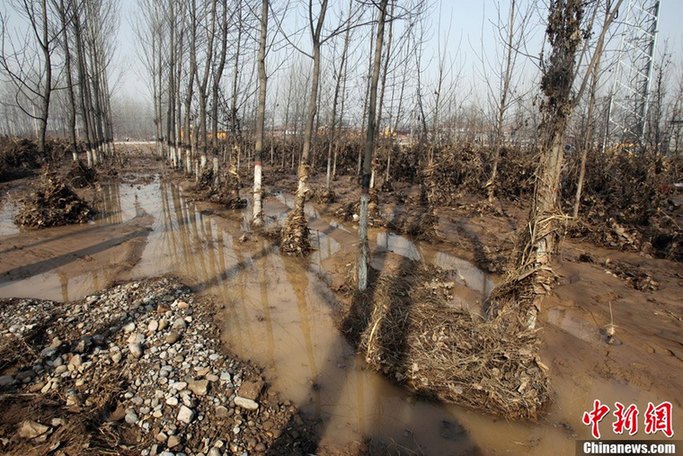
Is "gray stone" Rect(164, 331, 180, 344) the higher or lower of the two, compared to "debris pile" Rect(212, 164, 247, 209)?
lower

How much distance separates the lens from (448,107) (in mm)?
17078

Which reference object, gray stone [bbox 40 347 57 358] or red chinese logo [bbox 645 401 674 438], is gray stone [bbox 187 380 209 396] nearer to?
gray stone [bbox 40 347 57 358]

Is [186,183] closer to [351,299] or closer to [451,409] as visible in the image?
[351,299]

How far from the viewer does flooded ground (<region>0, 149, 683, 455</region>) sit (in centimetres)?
325

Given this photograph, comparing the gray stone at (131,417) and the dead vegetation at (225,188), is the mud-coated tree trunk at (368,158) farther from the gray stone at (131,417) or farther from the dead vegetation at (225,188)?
the dead vegetation at (225,188)

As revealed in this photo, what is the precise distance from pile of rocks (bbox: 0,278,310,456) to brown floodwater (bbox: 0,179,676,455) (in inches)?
14.7

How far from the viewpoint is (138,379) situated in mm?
3512

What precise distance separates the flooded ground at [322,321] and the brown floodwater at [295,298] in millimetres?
15

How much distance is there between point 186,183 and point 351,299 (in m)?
13.5

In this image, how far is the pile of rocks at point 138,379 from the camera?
292 centimetres

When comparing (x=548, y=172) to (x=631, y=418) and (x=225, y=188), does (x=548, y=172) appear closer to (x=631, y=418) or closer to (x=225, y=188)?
(x=631, y=418)

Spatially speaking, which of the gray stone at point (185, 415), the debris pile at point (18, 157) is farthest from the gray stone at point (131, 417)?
the debris pile at point (18, 157)

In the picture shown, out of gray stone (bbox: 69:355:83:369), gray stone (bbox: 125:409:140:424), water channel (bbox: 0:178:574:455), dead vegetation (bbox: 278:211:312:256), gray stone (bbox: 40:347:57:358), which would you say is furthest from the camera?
dead vegetation (bbox: 278:211:312:256)

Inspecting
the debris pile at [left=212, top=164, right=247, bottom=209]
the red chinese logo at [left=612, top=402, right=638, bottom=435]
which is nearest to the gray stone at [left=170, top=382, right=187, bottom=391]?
the red chinese logo at [left=612, top=402, right=638, bottom=435]
